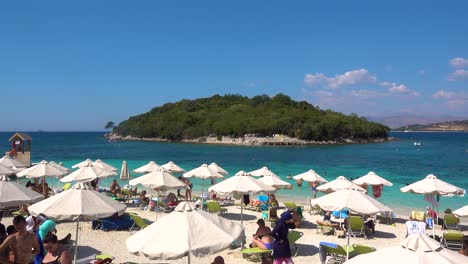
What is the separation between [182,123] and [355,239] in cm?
11547

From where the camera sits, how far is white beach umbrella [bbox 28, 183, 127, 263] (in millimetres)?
7219

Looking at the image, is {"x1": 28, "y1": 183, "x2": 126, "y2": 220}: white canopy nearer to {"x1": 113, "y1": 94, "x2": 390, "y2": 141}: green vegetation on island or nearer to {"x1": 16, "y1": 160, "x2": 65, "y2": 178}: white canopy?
{"x1": 16, "y1": 160, "x2": 65, "y2": 178}: white canopy

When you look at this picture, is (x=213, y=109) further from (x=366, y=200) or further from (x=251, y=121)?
(x=366, y=200)

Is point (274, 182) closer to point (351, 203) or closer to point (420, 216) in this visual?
point (420, 216)

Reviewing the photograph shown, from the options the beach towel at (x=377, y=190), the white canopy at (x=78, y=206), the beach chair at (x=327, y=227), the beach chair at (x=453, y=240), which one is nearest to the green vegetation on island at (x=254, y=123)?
the beach towel at (x=377, y=190)

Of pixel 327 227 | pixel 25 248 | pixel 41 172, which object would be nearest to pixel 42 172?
pixel 41 172

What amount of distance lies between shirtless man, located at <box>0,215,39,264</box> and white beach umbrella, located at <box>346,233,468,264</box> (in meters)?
5.32

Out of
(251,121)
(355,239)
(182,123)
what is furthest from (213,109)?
(355,239)

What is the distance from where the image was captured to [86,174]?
52.9 feet

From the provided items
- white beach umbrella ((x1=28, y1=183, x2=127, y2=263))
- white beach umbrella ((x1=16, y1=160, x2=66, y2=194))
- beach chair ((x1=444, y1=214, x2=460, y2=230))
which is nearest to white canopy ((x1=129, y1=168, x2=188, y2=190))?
white beach umbrella ((x1=16, y1=160, x2=66, y2=194))

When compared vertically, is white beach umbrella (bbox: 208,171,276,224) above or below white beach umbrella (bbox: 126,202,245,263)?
below

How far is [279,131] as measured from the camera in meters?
108

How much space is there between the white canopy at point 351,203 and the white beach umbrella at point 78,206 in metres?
4.90

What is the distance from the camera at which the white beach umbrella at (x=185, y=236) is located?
17.7ft
